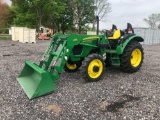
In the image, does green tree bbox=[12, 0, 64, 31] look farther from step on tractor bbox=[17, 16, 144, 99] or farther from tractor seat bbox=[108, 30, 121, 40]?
step on tractor bbox=[17, 16, 144, 99]

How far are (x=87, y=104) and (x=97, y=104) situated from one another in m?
0.21

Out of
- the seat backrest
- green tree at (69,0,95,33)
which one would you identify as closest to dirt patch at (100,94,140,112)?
the seat backrest

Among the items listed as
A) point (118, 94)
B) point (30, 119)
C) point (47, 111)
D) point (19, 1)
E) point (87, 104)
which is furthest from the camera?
Result: point (19, 1)

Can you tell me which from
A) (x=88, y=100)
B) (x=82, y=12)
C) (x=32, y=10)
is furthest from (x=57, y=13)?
(x=88, y=100)

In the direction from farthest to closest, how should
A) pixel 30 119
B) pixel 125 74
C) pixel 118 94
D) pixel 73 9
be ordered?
pixel 73 9, pixel 125 74, pixel 118 94, pixel 30 119

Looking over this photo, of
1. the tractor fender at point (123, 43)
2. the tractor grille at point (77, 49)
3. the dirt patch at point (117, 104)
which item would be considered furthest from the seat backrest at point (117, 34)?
the dirt patch at point (117, 104)

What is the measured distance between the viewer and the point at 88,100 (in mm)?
4285

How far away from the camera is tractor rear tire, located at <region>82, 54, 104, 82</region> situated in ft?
17.1

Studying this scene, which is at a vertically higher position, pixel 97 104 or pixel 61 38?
pixel 61 38

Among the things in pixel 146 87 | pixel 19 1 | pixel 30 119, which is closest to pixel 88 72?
pixel 146 87

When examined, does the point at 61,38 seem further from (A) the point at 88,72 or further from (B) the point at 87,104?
(B) the point at 87,104


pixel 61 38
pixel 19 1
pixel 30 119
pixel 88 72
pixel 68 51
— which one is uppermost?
pixel 19 1

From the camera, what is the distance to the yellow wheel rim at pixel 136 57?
6.66 meters

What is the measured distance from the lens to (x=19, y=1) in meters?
28.0
